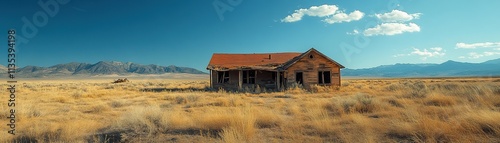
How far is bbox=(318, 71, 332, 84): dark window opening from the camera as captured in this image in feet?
74.3

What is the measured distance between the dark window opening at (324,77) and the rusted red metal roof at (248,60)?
373 cm

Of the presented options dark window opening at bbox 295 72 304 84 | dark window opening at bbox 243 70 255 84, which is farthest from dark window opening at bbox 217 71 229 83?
dark window opening at bbox 295 72 304 84

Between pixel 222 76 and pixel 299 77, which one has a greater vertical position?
pixel 222 76

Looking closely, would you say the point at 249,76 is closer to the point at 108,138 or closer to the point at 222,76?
the point at 222,76

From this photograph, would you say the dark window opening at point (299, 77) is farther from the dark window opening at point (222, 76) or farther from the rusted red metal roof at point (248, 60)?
the dark window opening at point (222, 76)

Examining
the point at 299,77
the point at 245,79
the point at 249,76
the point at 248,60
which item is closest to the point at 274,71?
the point at 299,77

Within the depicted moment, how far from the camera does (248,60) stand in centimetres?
2736

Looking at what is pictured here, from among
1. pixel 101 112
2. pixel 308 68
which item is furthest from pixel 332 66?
pixel 101 112

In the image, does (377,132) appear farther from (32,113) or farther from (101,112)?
(32,113)

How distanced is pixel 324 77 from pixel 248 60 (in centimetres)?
722

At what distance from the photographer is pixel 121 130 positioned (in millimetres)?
6195

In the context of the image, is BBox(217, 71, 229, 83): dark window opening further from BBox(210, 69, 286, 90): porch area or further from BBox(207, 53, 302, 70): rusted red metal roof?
BBox(207, 53, 302, 70): rusted red metal roof

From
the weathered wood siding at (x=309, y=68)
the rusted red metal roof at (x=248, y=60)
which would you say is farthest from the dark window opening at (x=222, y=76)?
the weathered wood siding at (x=309, y=68)

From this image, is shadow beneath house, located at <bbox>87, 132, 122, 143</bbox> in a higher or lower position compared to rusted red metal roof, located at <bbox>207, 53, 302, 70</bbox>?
lower
